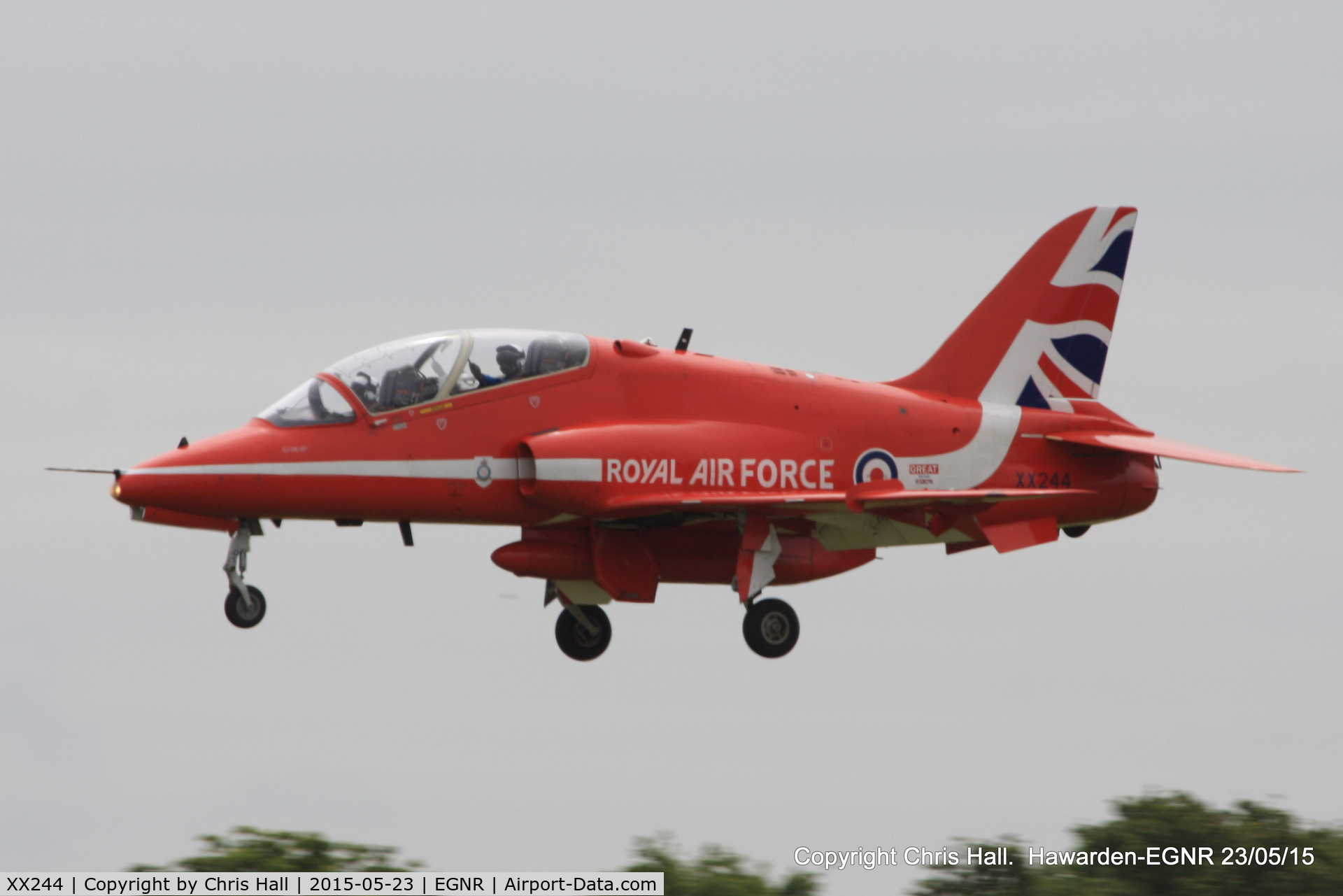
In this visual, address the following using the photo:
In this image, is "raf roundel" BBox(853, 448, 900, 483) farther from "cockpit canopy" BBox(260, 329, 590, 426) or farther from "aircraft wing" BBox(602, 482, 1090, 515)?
"cockpit canopy" BBox(260, 329, 590, 426)

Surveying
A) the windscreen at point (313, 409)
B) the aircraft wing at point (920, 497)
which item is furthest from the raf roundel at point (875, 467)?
the windscreen at point (313, 409)

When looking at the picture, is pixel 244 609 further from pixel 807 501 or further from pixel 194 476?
pixel 807 501

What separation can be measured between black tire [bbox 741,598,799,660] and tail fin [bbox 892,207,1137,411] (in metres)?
4.29

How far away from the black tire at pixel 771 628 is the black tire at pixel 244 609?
5938 mm

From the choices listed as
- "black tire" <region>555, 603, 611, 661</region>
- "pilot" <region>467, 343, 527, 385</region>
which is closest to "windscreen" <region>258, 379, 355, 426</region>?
"pilot" <region>467, 343, 527, 385</region>

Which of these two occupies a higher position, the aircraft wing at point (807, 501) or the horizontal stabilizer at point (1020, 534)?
the horizontal stabilizer at point (1020, 534)

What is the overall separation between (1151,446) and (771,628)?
5.98m

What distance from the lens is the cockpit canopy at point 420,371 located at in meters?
20.9

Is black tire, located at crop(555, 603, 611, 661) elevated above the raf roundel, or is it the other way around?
→ the raf roundel

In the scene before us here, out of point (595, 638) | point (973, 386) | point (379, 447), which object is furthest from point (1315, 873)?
point (379, 447)

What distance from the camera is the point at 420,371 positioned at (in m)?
21.1

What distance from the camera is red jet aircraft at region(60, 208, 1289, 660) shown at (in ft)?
67.9

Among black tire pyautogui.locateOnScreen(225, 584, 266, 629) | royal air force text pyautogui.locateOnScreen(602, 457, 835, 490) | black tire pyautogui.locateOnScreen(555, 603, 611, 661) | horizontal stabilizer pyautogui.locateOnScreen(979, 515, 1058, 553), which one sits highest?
royal air force text pyautogui.locateOnScreen(602, 457, 835, 490)

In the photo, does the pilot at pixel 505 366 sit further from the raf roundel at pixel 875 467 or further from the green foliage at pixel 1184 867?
the green foliage at pixel 1184 867
